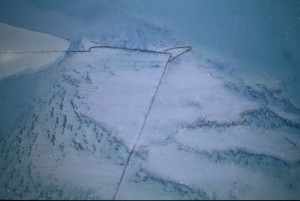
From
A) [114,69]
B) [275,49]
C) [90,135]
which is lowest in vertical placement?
[90,135]

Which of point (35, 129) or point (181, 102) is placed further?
point (181, 102)

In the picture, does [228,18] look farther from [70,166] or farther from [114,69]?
[70,166]

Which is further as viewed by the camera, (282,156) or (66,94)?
(66,94)

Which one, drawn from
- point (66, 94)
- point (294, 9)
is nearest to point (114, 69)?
point (66, 94)

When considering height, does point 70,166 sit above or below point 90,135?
below

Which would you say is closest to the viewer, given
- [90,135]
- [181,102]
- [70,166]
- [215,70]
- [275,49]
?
[70,166]

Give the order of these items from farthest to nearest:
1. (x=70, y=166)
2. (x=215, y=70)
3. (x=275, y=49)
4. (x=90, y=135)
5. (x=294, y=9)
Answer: (x=294, y=9) → (x=275, y=49) → (x=215, y=70) → (x=90, y=135) → (x=70, y=166)

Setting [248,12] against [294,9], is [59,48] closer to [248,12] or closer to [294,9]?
[248,12]

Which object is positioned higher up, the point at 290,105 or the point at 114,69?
the point at 290,105

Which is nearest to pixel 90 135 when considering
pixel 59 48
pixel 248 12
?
pixel 59 48
